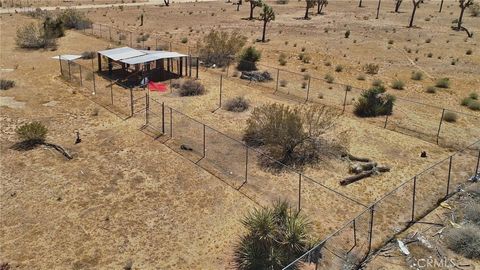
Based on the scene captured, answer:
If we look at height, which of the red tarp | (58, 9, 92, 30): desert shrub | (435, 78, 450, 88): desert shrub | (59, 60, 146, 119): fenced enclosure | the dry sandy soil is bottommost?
the dry sandy soil

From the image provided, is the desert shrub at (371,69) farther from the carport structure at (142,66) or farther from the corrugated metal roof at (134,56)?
the corrugated metal roof at (134,56)

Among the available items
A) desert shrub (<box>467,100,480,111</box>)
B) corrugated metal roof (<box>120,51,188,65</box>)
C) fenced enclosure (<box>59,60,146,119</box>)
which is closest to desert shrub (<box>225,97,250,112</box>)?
fenced enclosure (<box>59,60,146,119</box>)

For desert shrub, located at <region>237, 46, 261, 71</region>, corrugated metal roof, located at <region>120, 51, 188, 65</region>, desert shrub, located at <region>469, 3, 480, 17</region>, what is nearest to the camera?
corrugated metal roof, located at <region>120, 51, 188, 65</region>

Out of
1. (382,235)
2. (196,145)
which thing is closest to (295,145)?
(196,145)

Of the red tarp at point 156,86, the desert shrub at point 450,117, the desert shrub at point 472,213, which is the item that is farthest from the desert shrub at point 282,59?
the desert shrub at point 472,213

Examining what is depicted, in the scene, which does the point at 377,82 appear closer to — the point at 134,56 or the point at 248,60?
the point at 248,60

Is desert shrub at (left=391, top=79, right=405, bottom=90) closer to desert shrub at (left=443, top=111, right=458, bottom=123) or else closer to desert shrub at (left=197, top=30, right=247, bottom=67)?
desert shrub at (left=443, top=111, right=458, bottom=123)

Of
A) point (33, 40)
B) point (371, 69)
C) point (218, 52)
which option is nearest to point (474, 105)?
point (371, 69)

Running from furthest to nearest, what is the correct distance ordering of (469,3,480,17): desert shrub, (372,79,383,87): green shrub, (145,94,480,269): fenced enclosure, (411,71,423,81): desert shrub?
(469,3,480,17): desert shrub < (411,71,423,81): desert shrub < (372,79,383,87): green shrub < (145,94,480,269): fenced enclosure
